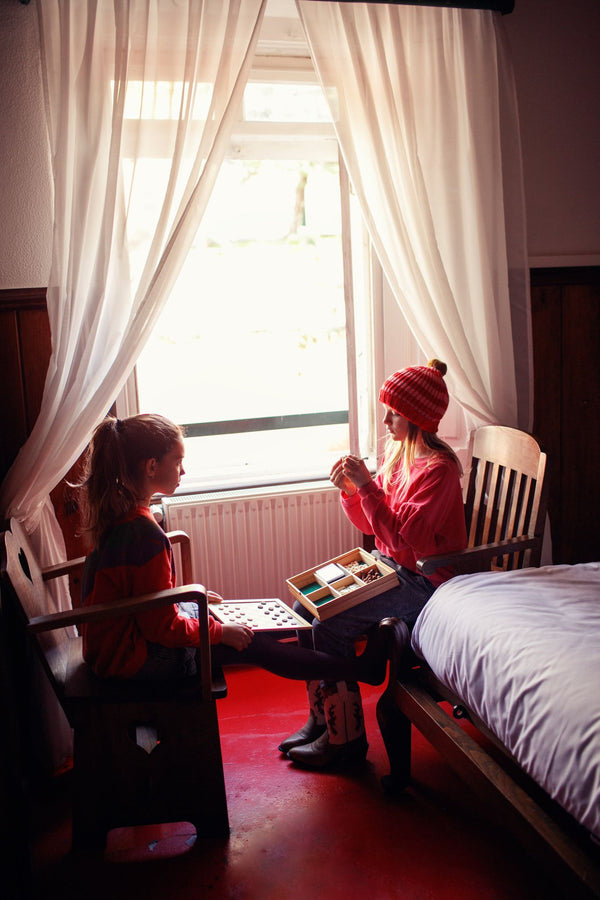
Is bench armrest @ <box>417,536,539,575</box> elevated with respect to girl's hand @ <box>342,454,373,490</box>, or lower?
lower

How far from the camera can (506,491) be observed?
2.37 metres

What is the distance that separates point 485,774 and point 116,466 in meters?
1.19

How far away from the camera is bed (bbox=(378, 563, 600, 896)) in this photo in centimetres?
130

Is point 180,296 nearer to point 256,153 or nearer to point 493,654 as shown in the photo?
point 256,153

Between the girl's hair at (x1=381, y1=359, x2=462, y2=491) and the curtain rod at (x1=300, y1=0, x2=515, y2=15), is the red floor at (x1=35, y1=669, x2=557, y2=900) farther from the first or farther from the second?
the curtain rod at (x1=300, y1=0, x2=515, y2=15)

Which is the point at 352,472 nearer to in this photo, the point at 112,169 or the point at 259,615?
the point at 259,615

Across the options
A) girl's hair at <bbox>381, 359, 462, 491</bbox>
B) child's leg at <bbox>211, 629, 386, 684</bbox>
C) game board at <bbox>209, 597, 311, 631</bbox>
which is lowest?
child's leg at <bbox>211, 629, 386, 684</bbox>

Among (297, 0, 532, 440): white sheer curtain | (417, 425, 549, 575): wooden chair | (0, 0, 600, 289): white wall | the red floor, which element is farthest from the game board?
(0, 0, 600, 289): white wall

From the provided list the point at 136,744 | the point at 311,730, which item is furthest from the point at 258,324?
the point at 136,744

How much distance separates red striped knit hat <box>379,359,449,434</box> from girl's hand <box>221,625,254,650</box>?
84 cm

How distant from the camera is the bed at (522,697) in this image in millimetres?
1298

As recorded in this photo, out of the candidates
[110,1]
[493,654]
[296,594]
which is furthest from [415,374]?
[110,1]

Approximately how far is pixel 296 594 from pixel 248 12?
2002mm

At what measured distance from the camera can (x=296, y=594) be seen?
2133 mm
